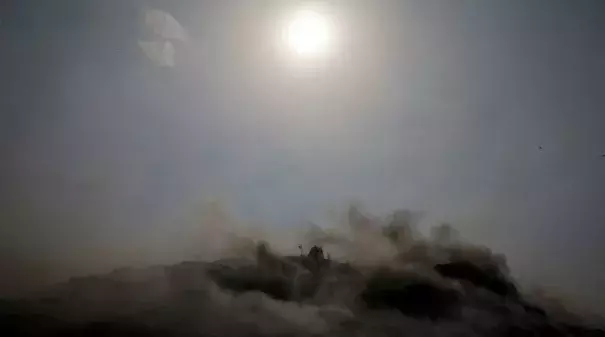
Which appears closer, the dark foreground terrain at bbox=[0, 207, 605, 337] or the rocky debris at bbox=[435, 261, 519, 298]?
the dark foreground terrain at bbox=[0, 207, 605, 337]

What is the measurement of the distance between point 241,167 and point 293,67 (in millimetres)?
381

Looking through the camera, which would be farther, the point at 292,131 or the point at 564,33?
the point at 564,33

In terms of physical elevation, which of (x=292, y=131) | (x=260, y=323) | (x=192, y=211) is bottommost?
(x=260, y=323)

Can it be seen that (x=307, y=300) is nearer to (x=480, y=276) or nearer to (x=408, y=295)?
(x=408, y=295)

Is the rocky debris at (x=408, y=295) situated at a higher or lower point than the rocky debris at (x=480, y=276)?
lower

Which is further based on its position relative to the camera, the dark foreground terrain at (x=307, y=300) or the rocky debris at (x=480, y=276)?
the rocky debris at (x=480, y=276)

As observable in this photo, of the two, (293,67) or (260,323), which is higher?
(293,67)

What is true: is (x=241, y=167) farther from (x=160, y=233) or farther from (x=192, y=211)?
(x=160, y=233)

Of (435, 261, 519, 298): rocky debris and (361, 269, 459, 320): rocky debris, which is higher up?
(435, 261, 519, 298): rocky debris

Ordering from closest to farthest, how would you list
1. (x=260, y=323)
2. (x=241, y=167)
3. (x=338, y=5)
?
(x=260, y=323) < (x=241, y=167) < (x=338, y=5)

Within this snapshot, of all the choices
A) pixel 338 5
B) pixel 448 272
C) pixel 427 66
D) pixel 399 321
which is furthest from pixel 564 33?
pixel 399 321

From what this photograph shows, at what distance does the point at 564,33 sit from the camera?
2.08 metres

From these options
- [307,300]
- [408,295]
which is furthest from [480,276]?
[307,300]

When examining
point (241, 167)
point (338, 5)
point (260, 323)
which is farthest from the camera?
point (338, 5)
